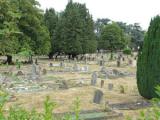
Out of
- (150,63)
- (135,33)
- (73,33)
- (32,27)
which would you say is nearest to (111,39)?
(73,33)

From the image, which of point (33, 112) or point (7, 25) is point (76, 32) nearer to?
point (7, 25)

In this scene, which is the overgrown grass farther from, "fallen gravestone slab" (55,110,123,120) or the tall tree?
the tall tree

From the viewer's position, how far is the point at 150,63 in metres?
18.5

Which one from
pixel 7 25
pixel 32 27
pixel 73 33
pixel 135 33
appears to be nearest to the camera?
pixel 7 25

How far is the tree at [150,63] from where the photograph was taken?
18266mm

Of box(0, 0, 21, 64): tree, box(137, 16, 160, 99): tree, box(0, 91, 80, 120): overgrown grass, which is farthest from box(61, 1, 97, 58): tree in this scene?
box(0, 91, 80, 120): overgrown grass

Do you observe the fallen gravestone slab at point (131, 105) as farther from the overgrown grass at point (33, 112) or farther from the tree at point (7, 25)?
the overgrown grass at point (33, 112)

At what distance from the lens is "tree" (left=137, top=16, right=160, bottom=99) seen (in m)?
18.3

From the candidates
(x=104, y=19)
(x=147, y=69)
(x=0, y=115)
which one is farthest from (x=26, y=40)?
(x=104, y=19)

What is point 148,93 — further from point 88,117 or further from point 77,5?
point 77,5

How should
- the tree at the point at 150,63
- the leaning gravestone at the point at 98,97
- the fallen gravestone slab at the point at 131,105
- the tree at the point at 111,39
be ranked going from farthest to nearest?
the tree at the point at 111,39 → the tree at the point at 150,63 → the leaning gravestone at the point at 98,97 → the fallen gravestone slab at the point at 131,105

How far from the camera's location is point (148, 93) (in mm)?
18594

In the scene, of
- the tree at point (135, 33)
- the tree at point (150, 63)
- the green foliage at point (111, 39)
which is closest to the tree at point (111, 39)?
the green foliage at point (111, 39)

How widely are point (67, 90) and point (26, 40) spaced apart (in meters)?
24.9
